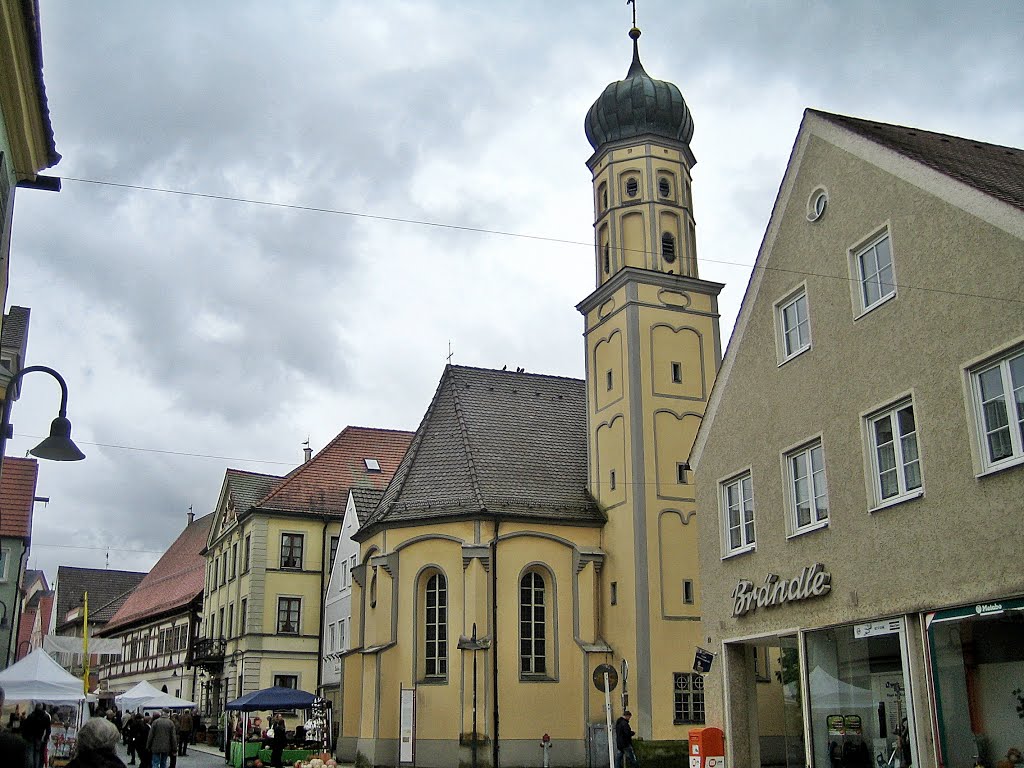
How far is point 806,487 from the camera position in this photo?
16938 mm

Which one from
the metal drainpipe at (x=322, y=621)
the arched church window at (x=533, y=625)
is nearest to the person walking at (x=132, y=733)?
the metal drainpipe at (x=322, y=621)

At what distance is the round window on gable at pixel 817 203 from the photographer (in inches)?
675

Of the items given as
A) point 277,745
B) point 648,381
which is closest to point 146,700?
point 277,745

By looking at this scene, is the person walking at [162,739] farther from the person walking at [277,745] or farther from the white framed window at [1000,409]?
the white framed window at [1000,409]

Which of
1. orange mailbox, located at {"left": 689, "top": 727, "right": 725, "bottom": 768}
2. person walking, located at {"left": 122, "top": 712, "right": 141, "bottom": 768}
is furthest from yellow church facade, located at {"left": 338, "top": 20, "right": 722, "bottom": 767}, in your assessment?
orange mailbox, located at {"left": 689, "top": 727, "right": 725, "bottom": 768}

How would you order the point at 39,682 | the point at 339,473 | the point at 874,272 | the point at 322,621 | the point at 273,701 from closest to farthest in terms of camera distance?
the point at 874,272, the point at 39,682, the point at 273,701, the point at 322,621, the point at 339,473

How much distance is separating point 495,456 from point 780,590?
1850cm

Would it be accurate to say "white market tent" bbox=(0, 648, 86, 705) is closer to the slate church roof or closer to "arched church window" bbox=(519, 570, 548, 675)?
the slate church roof

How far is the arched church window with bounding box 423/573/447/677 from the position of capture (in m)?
31.6

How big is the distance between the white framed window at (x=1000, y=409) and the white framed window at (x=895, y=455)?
1.15 meters

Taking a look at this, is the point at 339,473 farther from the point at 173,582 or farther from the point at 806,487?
the point at 806,487

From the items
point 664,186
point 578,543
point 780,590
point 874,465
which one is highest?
point 664,186

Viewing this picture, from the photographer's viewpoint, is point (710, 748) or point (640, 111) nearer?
point (710, 748)

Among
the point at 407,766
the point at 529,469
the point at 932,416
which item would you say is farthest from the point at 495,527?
the point at 932,416
